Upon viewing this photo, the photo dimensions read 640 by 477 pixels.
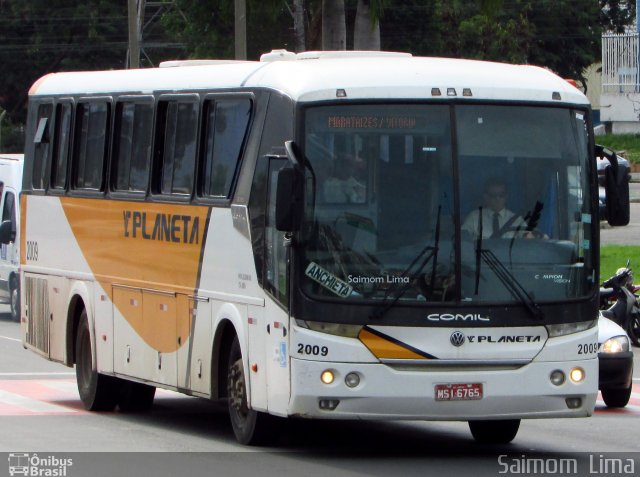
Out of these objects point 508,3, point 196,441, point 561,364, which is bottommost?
point 196,441

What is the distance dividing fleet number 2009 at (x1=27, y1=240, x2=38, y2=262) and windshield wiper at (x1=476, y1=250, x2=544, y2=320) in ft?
23.2

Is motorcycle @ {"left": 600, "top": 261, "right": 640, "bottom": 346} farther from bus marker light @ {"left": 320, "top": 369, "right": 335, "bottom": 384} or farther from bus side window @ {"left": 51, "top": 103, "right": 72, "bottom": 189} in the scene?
bus marker light @ {"left": 320, "top": 369, "right": 335, "bottom": 384}

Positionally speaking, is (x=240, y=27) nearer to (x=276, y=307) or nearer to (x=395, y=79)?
(x=395, y=79)

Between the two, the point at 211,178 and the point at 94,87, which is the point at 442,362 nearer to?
the point at 211,178

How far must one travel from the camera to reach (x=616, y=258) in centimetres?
3209

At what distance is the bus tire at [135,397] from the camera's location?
15469 millimetres

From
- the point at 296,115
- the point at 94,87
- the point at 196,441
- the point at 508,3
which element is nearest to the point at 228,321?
the point at 196,441

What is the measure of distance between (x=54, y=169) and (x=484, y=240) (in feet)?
21.7

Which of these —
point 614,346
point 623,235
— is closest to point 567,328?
point 614,346

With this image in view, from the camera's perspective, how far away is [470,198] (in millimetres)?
11320

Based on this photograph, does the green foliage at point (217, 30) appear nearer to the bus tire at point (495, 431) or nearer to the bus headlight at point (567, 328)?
the bus tire at point (495, 431)

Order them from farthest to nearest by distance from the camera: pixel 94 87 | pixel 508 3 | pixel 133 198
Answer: pixel 508 3
pixel 94 87
pixel 133 198

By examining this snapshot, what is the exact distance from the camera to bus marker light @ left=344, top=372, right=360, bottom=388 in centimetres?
1101

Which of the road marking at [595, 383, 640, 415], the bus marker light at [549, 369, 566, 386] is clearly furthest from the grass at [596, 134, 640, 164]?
the bus marker light at [549, 369, 566, 386]
